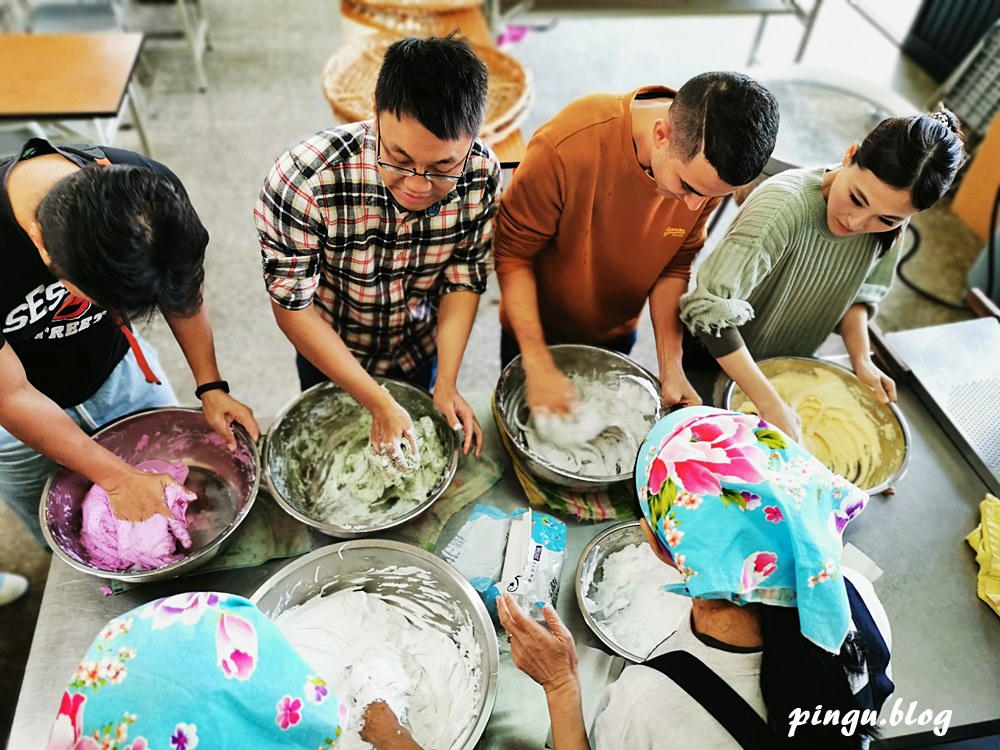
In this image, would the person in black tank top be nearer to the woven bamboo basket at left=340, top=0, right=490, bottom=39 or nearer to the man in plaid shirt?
the man in plaid shirt

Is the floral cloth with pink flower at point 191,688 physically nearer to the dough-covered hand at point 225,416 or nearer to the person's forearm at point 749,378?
Result: the dough-covered hand at point 225,416

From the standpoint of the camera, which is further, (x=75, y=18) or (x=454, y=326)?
(x=75, y=18)

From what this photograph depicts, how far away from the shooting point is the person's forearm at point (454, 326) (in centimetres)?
168

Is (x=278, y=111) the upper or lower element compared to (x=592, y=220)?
lower

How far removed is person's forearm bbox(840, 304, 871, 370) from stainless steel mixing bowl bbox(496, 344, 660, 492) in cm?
56

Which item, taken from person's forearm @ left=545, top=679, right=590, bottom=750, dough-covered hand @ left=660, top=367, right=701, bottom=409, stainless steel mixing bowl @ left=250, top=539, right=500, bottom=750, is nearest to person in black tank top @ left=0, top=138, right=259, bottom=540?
stainless steel mixing bowl @ left=250, top=539, right=500, bottom=750

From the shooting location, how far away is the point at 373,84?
2912 mm


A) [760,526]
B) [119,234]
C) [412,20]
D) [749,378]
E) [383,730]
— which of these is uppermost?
[119,234]

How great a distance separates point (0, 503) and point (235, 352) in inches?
41.6

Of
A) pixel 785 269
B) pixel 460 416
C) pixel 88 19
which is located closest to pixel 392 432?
pixel 460 416

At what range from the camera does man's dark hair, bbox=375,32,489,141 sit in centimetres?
121

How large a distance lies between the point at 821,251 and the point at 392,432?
1112 millimetres

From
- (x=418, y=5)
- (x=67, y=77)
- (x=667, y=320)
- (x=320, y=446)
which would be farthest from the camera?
(x=418, y=5)

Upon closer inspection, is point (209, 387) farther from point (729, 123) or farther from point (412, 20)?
point (412, 20)
